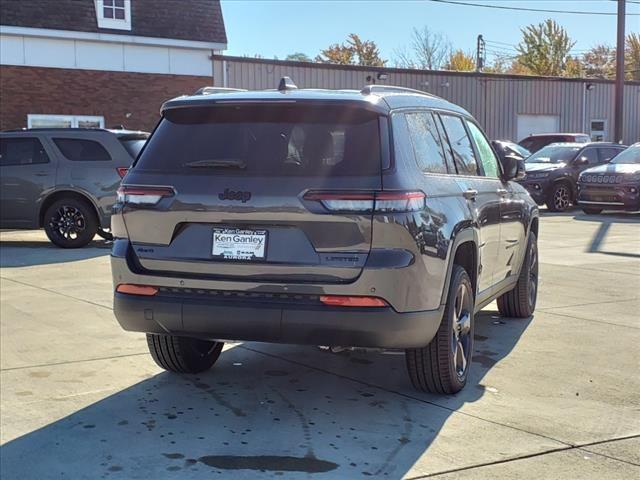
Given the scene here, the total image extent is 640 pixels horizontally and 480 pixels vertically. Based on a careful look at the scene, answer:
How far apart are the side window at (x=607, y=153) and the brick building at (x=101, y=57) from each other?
1069 cm

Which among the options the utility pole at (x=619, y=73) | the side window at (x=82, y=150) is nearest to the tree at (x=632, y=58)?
the utility pole at (x=619, y=73)

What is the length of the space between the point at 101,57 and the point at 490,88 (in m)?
15.2

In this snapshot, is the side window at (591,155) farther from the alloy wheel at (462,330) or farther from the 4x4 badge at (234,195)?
the 4x4 badge at (234,195)

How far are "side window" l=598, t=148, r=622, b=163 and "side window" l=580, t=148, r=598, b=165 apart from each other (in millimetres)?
144

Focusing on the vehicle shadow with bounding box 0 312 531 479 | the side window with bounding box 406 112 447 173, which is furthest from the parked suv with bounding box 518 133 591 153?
the vehicle shadow with bounding box 0 312 531 479

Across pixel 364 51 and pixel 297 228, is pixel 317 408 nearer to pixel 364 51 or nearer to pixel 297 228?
pixel 297 228

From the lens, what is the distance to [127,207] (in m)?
4.44

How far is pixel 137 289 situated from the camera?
4406 mm

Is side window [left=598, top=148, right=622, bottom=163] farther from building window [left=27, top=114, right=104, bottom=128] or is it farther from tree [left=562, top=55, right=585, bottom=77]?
tree [left=562, top=55, right=585, bottom=77]

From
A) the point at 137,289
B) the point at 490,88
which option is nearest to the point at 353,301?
the point at 137,289

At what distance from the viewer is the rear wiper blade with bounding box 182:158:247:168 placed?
4.26 m

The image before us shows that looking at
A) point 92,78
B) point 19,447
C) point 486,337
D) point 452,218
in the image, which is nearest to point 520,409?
point 452,218

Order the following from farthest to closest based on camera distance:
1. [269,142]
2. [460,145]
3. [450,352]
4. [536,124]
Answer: [536,124] → [460,145] → [450,352] → [269,142]

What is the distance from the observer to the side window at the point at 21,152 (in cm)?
1243
